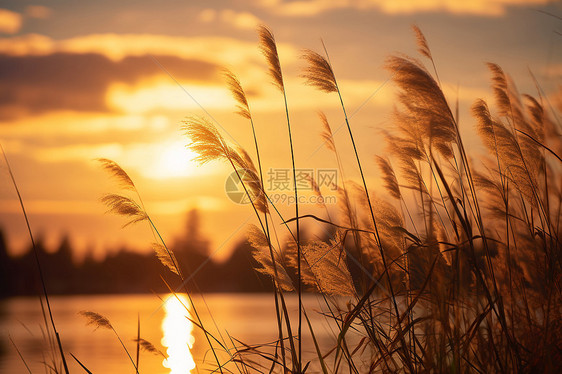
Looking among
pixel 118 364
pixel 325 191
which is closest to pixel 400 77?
pixel 325 191

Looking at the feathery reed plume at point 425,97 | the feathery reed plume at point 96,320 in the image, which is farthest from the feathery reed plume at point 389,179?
the feathery reed plume at point 96,320

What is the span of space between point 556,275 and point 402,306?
0.83 m

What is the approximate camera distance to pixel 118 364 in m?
9.32

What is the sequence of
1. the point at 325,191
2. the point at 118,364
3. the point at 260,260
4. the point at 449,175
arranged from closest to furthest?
the point at 260,260 → the point at 449,175 → the point at 325,191 → the point at 118,364

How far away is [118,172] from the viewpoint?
2.88 m

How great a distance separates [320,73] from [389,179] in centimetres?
87

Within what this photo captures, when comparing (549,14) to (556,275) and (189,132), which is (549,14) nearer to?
(556,275)

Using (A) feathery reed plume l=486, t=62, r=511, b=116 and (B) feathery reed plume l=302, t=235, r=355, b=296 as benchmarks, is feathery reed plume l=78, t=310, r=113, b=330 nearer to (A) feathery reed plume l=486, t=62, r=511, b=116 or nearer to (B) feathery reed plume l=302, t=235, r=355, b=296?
(B) feathery reed plume l=302, t=235, r=355, b=296

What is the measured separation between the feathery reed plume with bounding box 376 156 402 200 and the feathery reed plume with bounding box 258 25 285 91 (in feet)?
3.14

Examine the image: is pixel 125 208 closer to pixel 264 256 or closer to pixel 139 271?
pixel 264 256

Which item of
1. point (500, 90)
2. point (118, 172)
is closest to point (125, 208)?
point (118, 172)

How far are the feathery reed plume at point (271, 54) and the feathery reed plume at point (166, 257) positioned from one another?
3.63ft

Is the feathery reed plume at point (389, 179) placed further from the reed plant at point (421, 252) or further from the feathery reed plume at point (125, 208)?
the feathery reed plume at point (125, 208)

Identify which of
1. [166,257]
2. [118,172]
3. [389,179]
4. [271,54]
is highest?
[271,54]
